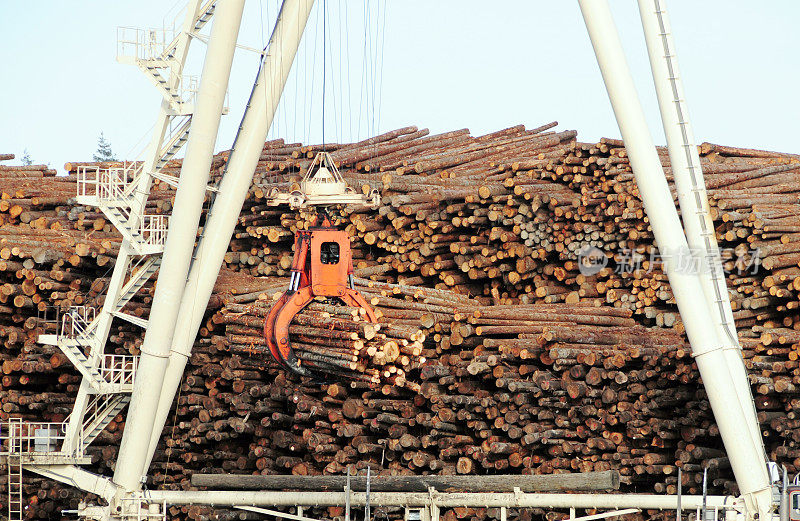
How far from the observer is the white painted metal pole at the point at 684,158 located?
12398mm

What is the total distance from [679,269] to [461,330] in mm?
4496

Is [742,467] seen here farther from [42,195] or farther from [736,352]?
[42,195]

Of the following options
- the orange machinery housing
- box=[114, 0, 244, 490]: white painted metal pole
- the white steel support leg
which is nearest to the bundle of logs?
the orange machinery housing

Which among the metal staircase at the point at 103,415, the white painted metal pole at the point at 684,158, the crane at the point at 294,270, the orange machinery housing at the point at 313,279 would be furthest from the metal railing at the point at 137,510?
the white painted metal pole at the point at 684,158

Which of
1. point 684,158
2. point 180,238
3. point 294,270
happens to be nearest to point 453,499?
point 294,270

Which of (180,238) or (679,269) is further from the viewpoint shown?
(180,238)

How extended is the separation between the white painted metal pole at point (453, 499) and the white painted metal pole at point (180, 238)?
72 centimetres

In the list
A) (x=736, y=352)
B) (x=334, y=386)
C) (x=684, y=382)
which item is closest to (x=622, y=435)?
(x=684, y=382)

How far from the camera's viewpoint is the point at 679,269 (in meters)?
12.1

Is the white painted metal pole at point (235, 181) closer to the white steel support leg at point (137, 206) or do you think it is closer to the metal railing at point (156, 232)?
the metal railing at point (156, 232)

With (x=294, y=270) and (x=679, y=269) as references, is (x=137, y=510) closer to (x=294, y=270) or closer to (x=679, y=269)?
(x=294, y=270)

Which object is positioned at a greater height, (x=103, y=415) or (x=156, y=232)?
(x=156, y=232)

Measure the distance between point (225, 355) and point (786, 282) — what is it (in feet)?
26.7

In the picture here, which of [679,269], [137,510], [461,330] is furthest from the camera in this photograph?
[461,330]
